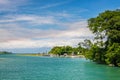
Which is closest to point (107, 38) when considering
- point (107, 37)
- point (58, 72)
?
point (107, 37)

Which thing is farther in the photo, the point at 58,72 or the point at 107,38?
the point at 107,38

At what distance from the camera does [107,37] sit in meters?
64.1

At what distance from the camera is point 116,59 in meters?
60.1

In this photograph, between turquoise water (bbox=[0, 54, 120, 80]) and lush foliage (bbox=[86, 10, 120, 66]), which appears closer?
turquoise water (bbox=[0, 54, 120, 80])

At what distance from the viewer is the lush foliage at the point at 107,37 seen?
6019 cm

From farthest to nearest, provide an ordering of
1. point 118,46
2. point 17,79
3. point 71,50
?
1. point 71,50
2. point 118,46
3. point 17,79

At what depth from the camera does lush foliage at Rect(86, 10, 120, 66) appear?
6019 cm

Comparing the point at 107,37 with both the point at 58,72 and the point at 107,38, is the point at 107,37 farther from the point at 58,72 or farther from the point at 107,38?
the point at 58,72

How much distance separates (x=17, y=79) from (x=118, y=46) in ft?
96.7

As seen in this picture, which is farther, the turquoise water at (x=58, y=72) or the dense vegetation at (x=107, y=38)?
the dense vegetation at (x=107, y=38)

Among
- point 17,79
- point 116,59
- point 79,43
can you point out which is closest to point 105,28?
point 116,59

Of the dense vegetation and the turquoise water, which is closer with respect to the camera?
the turquoise water

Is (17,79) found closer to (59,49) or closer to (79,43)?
(79,43)

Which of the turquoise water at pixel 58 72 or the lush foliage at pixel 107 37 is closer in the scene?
the turquoise water at pixel 58 72
